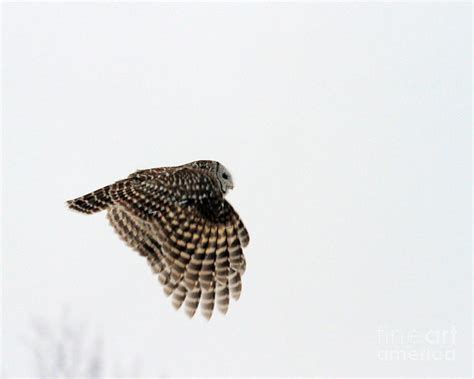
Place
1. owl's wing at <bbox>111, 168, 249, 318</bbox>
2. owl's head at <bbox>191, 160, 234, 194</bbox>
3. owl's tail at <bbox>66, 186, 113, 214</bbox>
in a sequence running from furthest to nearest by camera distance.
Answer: owl's head at <bbox>191, 160, 234, 194</bbox> → owl's tail at <bbox>66, 186, 113, 214</bbox> → owl's wing at <bbox>111, 168, 249, 318</bbox>

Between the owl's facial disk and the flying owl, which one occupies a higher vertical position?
the owl's facial disk

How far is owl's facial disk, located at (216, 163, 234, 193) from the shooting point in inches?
386

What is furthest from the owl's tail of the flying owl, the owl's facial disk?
the owl's facial disk

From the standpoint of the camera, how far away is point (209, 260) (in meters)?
8.96

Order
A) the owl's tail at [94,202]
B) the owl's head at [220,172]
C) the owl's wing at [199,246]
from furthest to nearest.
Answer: the owl's head at [220,172]
the owl's tail at [94,202]
the owl's wing at [199,246]

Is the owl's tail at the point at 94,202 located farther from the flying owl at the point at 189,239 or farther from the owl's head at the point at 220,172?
the owl's head at the point at 220,172

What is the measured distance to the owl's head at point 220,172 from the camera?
32.0 feet

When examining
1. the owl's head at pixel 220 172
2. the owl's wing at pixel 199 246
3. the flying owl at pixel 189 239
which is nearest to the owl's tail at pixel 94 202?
the flying owl at pixel 189 239

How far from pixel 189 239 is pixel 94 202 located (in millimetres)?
866

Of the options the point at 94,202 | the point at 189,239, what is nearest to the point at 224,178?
the point at 189,239

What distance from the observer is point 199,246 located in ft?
29.4

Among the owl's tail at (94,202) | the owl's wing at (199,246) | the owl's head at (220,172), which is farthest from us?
the owl's head at (220,172)

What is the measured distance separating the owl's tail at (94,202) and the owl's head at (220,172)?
3.06 ft

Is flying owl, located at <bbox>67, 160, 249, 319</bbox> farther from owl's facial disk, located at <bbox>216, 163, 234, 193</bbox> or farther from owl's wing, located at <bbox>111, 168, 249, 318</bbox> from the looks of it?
owl's facial disk, located at <bbox>216, 163, 234, 193</bbox>
